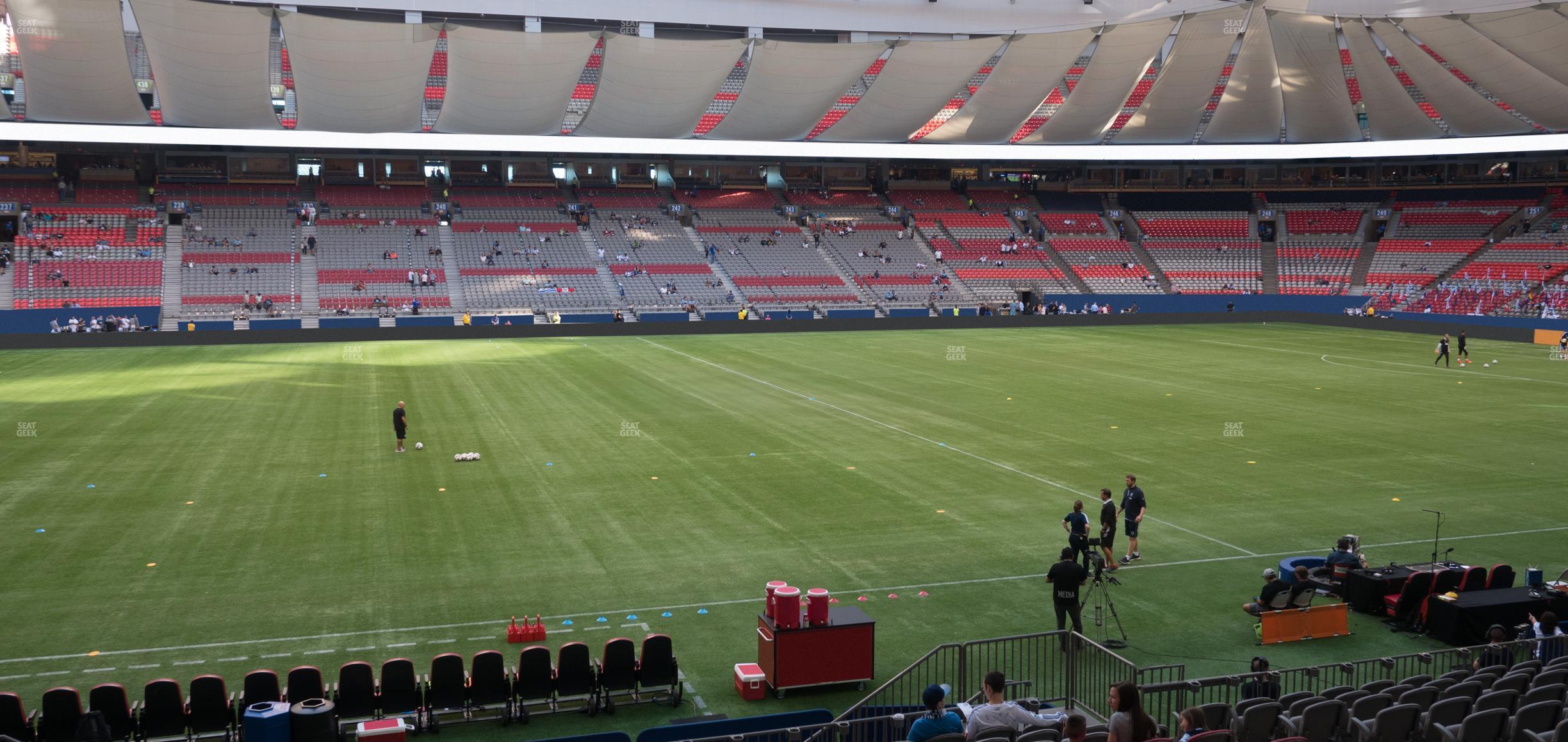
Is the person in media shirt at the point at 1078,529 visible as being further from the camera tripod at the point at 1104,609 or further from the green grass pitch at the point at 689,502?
the green grass pitch at the point at 689,502

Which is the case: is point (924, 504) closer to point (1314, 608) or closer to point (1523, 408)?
point (1314, 608)

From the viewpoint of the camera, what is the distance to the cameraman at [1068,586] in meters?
13.6

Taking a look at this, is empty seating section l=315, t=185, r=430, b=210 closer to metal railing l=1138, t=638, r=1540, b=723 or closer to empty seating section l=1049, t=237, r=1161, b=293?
empty seating section l=1049, t=237, r=1161, b=293

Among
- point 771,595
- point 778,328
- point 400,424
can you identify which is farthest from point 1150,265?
point 771,595

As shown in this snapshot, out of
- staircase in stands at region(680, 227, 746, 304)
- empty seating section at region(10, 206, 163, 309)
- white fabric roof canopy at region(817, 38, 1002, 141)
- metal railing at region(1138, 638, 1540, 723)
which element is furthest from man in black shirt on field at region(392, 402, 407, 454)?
white fabric roof canopy at region(817, 38, 1002, 141)

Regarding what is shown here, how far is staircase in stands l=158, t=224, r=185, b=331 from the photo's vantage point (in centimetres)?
5925

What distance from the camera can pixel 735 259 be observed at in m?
75.9

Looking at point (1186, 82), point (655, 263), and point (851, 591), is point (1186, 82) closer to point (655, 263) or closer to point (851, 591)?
point (655, 263)

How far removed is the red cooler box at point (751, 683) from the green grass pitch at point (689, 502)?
267mm

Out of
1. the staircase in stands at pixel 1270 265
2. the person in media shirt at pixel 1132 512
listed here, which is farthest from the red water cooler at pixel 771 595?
the staircase in stands at pixel 1270 265

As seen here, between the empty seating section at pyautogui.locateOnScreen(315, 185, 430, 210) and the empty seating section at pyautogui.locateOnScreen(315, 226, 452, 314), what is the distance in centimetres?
334

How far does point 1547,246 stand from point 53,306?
8537 centimetres

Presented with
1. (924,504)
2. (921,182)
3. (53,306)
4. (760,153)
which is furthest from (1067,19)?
(924,504)

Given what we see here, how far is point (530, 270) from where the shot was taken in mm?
70438
